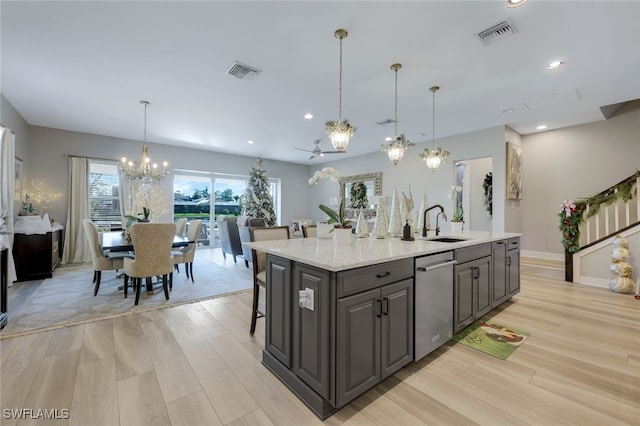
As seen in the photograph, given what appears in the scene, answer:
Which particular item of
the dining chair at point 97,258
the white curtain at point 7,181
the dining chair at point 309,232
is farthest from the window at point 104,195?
Answer: the dining chair at point 309,232

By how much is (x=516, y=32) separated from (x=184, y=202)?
789cm

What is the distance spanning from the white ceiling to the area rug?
9.47 feet

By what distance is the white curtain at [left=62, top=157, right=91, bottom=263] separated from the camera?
5.73 metres

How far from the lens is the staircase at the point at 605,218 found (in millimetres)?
Answer: 4043

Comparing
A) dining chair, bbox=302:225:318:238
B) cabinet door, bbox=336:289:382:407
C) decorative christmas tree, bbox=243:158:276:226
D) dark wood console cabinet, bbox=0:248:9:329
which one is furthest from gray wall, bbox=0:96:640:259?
cabinet door, bbox=336:289:382:407

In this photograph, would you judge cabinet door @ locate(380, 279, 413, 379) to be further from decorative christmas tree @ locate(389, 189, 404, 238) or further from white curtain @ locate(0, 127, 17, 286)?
white curtain @ locate(0, 127, 17, 286)

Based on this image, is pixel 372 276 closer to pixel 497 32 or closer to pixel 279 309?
pixel 279 309

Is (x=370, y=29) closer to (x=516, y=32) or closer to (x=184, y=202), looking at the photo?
(x=516, y=32)

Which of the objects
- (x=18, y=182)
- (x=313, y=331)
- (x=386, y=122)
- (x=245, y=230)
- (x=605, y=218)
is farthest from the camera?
(x=245, y=230)

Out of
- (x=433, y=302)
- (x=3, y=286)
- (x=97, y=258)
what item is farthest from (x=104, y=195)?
(x=433, y=302)

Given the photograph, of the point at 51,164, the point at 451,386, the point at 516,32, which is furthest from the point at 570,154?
the point at 51,164

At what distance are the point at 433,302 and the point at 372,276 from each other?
30.8 inches

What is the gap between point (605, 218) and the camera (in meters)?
4.19

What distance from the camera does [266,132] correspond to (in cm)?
585
